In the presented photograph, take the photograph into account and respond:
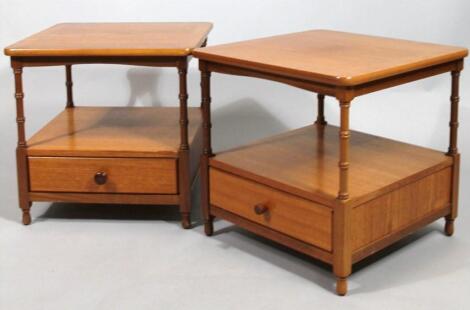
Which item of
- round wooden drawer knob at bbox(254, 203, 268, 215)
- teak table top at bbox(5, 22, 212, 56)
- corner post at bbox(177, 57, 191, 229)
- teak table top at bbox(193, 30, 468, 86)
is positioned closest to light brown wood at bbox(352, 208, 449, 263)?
round wooden drawer knob at bbox(254, 203, 268, 215)

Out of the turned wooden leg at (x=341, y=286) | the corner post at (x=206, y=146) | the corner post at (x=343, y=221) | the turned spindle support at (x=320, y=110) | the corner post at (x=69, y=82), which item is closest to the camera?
the corner post at (x=343, y=221)

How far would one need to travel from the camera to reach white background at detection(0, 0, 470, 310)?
2953 millimetres

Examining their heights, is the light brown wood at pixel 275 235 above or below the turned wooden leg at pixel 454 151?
below

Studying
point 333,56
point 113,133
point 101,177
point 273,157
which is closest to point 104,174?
point 101,177

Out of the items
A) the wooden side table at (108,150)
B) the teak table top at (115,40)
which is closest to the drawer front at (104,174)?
the wooden side table at (108,150)

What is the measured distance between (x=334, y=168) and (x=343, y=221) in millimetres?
374

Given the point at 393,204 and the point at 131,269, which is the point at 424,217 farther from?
the point at 131,269

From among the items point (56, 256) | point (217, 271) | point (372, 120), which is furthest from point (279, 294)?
point (372, 120)

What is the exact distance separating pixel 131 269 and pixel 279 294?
494 mm

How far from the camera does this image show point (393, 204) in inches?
121

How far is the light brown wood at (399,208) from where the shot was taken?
297 centimetres

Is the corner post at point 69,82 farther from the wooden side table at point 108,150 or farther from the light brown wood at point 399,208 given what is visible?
the light brown wood at point 399,208

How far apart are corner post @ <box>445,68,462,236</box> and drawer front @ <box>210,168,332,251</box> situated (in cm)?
60

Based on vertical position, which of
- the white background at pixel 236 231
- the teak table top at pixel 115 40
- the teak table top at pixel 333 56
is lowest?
the white background at pixel 236 231
